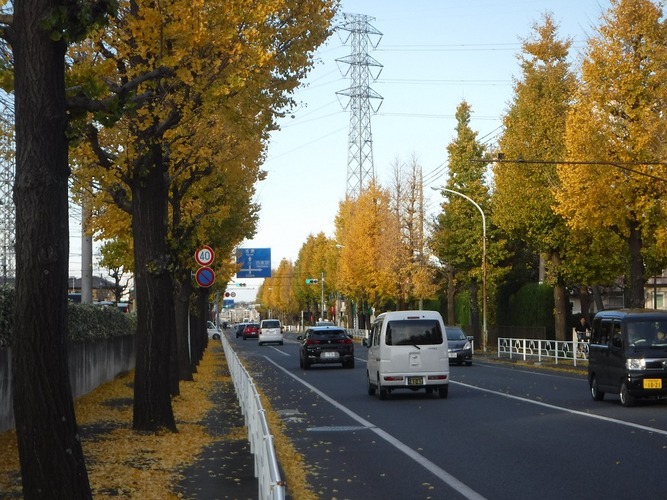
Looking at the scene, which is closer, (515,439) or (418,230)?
(515,439)

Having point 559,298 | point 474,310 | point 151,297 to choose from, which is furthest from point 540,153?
point 151,297

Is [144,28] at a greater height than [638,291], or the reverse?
[144,28]

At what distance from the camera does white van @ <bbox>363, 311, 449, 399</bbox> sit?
84.9 ft

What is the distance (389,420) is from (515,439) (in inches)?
170

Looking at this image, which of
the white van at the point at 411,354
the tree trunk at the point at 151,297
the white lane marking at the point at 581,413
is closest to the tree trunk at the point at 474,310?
the white lane marking at the point at 581,413

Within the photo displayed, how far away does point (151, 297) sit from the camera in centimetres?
1777

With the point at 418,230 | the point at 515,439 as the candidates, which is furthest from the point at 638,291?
the point at 418,230

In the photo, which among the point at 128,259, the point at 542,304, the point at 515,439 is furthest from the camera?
the point at 542,304

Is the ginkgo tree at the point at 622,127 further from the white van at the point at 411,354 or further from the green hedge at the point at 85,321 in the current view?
the green hedge at the point at 85,321

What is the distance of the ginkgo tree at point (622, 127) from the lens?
3691 centimetres

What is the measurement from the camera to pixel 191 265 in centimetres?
3000

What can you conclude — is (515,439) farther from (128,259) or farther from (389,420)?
(128,259)

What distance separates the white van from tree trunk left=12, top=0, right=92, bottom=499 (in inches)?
687

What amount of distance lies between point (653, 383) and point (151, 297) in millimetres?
10477
